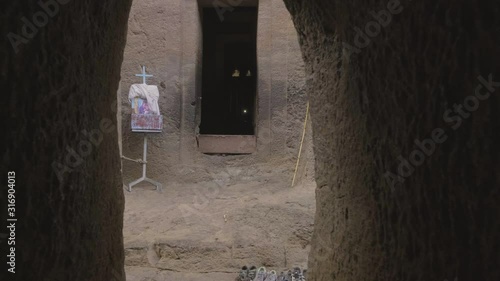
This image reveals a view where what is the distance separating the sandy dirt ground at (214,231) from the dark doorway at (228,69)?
3.66 m

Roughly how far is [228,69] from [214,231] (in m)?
8.59

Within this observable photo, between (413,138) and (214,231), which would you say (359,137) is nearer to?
(413,138)

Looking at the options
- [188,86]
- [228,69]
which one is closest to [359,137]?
[188,86]

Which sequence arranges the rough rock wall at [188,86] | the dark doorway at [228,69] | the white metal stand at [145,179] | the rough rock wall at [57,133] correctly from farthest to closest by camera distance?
the dark doorway at [228,69] → the rough rock wall at [188,86] → the white metal stand at [145,179] → the rough rock wall at [57,133]

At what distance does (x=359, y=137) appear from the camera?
54.4 inches

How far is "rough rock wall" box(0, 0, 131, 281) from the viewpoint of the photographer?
3.13 feet

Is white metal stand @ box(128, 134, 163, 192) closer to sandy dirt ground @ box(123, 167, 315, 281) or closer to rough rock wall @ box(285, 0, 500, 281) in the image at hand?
sandy dirt ground @ box(123, 167, 315, 281)

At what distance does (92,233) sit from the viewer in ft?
4.47

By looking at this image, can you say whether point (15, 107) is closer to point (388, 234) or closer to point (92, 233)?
point (92, 233)

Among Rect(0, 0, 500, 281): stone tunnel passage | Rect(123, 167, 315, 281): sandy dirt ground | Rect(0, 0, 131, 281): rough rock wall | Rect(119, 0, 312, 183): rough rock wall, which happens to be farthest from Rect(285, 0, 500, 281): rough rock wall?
Rect(119, 0, 312, 183): rough rock wall

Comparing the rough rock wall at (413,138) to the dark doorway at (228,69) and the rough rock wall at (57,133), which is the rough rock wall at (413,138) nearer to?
the rough rock wall at (57,133)

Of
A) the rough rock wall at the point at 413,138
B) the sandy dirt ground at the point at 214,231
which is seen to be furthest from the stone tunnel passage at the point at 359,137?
the sandy dirt ground at the point at 214,231

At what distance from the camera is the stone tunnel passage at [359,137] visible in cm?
85

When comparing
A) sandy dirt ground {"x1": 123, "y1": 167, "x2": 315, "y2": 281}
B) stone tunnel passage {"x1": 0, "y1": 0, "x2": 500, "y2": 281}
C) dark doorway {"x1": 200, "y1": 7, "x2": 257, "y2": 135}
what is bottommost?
sandy dirt ground {"x1": 123, "y1": 167, "x2": 315, "y2": 281}
